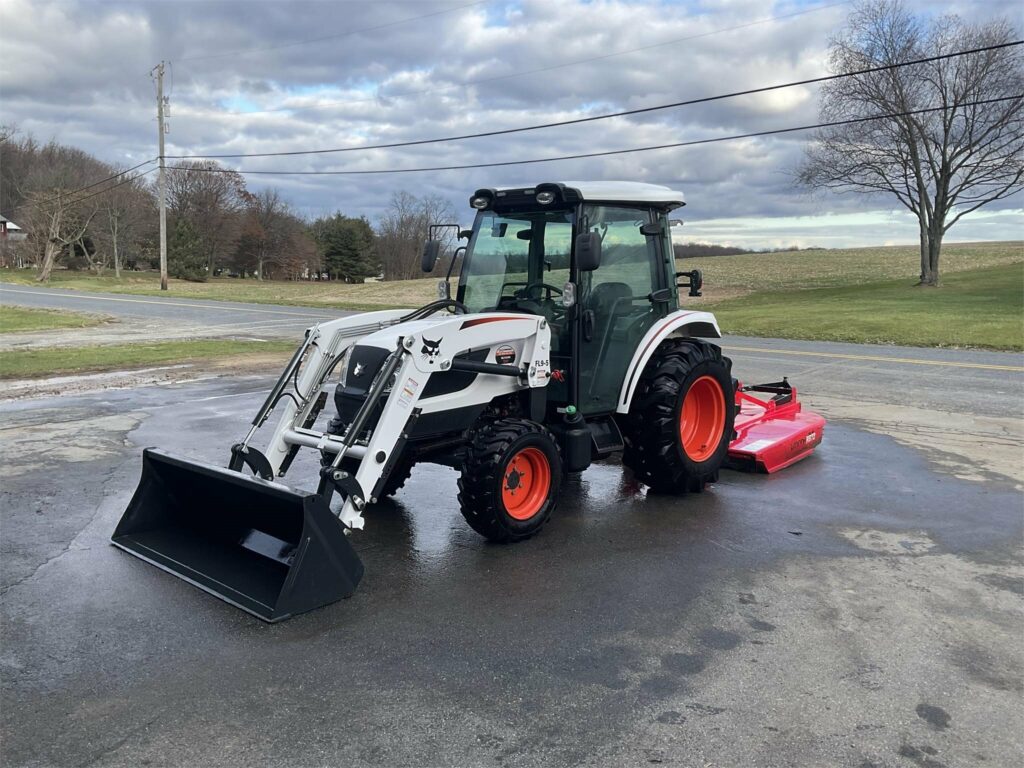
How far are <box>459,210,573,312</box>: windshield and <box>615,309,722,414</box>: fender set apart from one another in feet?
2.84

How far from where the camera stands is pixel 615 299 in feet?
20.3

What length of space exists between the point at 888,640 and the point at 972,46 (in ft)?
114

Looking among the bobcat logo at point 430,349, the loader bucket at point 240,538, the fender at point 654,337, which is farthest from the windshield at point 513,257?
the loader bucket at point 240,538

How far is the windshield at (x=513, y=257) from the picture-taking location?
6.01 meters

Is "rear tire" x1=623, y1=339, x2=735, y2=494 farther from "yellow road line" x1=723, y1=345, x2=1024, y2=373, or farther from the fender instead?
"yellow road line" x1=723, y1=345, x2=1024, y2=373

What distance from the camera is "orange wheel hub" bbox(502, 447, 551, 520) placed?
532 centimetres

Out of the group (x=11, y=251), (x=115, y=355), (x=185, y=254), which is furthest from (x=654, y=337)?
(x=11, y=251)

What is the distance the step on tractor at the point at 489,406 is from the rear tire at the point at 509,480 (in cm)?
1

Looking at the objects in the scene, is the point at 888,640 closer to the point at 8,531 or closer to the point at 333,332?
the point at 333,332

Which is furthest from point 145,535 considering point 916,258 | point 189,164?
point 189,164

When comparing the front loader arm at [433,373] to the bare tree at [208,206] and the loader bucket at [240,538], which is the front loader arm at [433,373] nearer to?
the loader bucket at [240,538]

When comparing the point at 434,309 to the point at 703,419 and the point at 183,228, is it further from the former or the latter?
the point at 183,228

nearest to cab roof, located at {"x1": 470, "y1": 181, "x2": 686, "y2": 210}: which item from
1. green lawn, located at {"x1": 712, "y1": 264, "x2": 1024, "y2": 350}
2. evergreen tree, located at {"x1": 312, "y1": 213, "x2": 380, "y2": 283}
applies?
green lawn, located at {"x1": 712, "y1": 264, "x2": 1024, "y2": 350}

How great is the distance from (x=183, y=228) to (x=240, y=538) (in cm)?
7124
